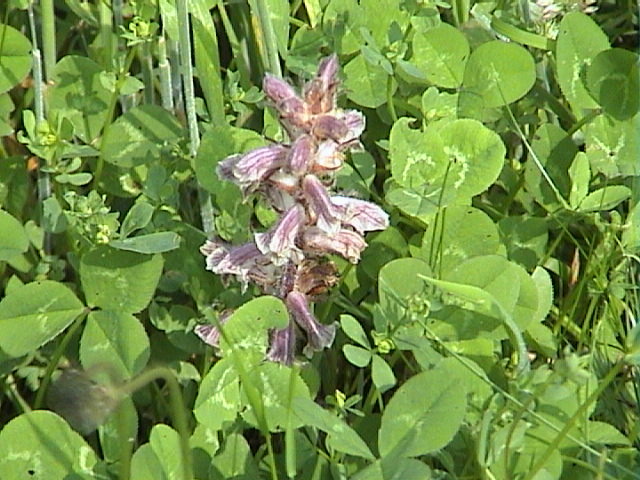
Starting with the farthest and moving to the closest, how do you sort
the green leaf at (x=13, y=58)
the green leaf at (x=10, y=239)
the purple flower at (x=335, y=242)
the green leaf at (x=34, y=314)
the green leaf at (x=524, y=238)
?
the green leaf at (x=13, y=58) → the green leaf at (x=524, y=238) → the green leaf at (x=10, y=239) → the green leaf at (x=34, y=314) → the purple flower at (x=335, y=242)

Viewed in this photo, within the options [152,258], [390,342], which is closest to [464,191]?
[390,342]

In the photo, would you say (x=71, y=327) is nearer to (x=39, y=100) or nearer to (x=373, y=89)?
(x=39, y=100)

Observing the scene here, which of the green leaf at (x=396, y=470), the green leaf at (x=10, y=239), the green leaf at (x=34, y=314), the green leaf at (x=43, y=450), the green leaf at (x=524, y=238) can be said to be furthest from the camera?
the green leaf at (x=524, y=238)

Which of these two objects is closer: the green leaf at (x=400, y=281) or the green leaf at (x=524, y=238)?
the green leaf at (x=400, y=281)

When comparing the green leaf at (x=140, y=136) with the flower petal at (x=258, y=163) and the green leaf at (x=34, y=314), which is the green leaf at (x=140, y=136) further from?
the flower petal at (x=258, y=163)

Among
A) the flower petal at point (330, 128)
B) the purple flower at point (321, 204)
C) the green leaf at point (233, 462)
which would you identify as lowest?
the green leaf at point (233, 462)

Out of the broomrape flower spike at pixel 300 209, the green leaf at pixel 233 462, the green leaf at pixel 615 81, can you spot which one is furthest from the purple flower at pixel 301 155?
the green leaf at pixel 615 81
